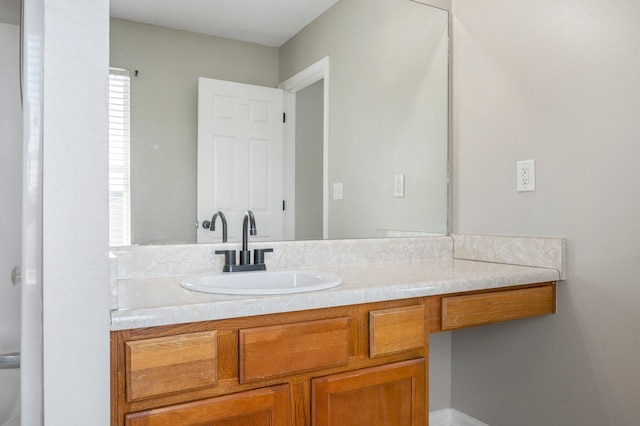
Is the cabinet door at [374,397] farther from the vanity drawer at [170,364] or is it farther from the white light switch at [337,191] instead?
the white light switch at [337,191]

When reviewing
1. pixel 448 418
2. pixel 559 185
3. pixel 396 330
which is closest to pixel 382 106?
pixel 559 185

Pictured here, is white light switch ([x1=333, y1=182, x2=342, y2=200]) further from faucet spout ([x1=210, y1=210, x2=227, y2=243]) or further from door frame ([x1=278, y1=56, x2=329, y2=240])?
faucet spout ([x1=210, y1=210, x2=227, y2=243])

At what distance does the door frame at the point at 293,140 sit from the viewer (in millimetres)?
1795

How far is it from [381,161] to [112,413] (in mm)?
1414

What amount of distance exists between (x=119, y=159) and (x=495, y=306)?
4.42 feet

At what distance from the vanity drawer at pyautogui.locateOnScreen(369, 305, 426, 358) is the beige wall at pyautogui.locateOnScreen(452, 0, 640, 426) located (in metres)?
0.66

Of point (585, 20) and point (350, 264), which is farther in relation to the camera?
point (350, 264)

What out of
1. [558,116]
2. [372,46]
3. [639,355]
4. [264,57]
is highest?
[372,46]

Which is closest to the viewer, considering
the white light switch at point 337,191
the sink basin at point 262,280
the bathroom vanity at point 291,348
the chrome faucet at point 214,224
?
the bathroom vanity at point 291,348

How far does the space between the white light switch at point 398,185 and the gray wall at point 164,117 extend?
0.85m

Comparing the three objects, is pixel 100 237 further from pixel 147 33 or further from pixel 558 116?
pixel 558 116

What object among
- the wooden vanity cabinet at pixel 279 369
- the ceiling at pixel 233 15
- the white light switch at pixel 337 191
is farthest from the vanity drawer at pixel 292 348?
the ceiling at pixel 233 15

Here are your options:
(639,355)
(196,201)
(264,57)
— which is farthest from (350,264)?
(639,355)

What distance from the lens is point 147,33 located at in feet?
5.11
